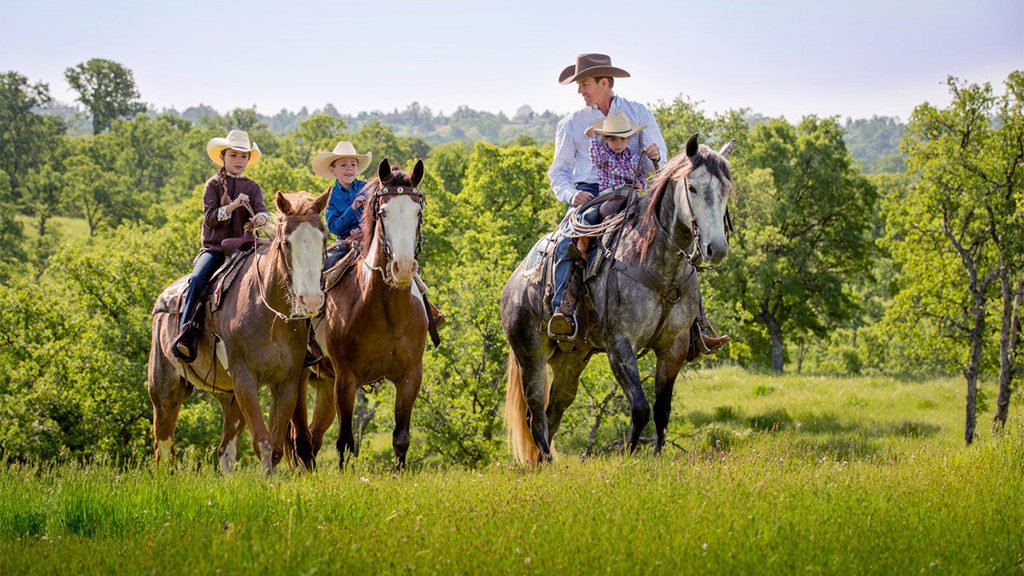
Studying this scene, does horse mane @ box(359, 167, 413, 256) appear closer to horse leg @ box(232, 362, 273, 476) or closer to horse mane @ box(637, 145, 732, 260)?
horse leg @ box(232, 362, 273, 476)

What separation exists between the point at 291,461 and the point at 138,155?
86.7 metres

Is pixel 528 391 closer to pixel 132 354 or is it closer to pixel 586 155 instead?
pixel 586 155

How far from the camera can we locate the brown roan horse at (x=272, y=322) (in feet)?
27.2

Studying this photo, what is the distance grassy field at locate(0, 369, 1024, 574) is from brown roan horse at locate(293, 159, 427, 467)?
34.5 inches

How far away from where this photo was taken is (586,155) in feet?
33.6

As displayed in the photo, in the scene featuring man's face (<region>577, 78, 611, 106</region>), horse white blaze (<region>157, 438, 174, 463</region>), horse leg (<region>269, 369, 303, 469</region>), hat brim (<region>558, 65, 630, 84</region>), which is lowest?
horse white blaze (<region>157, 438, 174, 463</region>)

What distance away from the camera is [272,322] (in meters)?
8.86

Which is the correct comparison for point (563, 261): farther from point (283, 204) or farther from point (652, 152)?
point (283, 204)

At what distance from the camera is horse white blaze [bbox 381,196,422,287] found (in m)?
8.79

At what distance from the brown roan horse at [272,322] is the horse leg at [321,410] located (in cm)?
131

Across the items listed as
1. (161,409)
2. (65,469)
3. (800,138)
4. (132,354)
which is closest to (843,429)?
(800,138)

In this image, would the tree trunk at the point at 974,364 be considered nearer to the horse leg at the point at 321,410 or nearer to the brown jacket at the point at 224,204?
the horse leg at the point at 321,410

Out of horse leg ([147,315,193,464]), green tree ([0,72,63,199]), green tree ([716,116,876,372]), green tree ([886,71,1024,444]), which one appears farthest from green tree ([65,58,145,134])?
horse leg ([147,315,193,464])

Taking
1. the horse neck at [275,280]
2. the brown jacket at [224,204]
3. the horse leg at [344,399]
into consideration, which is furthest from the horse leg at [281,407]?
the brown jacket at [224,204]
